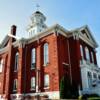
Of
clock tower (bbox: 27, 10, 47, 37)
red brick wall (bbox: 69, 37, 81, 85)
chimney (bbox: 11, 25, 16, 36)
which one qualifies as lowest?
red brick wall (bbox: 69, 37, 81, 85)

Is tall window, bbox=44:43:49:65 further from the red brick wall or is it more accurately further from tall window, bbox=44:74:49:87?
the red brick wall

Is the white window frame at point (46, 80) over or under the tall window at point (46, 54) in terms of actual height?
under

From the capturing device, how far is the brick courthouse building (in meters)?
26.9

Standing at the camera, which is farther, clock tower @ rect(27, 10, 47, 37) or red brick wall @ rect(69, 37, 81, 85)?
clock tower @ rect(27, 10, 47, 37)

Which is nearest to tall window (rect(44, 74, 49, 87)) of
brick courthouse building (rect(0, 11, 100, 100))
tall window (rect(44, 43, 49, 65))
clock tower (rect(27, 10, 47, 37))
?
brick courthouse building (rect(0, 11, 100, 100))

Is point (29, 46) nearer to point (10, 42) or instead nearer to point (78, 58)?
point (10, 42)

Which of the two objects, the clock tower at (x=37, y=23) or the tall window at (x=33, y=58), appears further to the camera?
the clock tower at (x=37, y=23)

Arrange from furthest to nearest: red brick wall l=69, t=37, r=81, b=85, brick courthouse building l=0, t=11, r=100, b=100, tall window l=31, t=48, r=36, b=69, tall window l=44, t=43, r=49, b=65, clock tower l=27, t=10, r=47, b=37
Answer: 1. clock tower l=27, t=10, r=47, b=37
2. tall window l=31, t=48, r=36, b=69
3. tall window l=44, t=43, r=49, b=65
4. red brick wall l=69, t=37, r=81, b=85
5. brick courthouse building l=0, t=11, r=100, b=100

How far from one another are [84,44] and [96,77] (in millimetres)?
6593

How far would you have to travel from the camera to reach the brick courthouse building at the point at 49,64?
88.2ft

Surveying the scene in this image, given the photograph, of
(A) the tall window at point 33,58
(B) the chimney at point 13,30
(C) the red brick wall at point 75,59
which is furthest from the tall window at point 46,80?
(B) the chimney at point 13,30

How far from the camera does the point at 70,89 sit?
24844 millimetres

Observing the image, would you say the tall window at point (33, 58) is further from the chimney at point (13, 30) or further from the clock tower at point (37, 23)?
the clock tower at point (37, 23)

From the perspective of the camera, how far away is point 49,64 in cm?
2773
